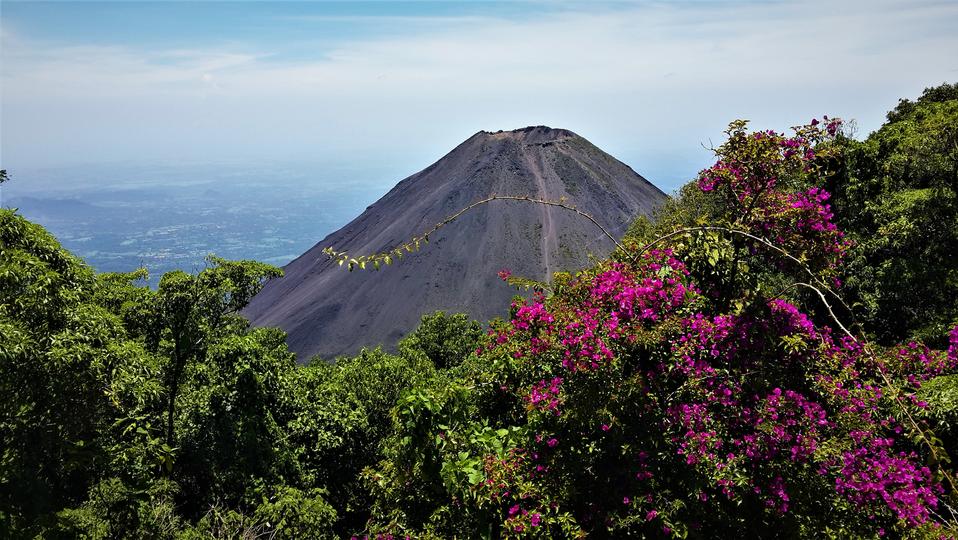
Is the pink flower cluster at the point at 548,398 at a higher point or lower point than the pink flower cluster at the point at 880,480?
higher

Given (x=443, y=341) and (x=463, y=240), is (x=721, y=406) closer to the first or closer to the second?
(x=443, y=341)

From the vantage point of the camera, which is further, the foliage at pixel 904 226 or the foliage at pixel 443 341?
the foliage at pixel 443 341

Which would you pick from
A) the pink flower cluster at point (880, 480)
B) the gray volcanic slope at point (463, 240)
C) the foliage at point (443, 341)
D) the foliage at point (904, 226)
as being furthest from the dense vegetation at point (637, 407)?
the gray volcanic slope at point (463, 240)

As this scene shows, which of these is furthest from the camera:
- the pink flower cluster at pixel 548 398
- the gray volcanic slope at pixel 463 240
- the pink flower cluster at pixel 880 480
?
the gray volcanic slope at pixel 463 240

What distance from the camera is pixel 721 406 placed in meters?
4.14

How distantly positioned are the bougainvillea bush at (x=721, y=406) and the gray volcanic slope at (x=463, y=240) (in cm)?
3831

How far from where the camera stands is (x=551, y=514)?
4512 millimetres

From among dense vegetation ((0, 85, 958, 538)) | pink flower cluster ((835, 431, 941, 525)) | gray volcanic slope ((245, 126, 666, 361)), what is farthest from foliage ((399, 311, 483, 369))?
gray volcanic slope ((245, 126, 666, 361))

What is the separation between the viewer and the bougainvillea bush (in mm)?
3939

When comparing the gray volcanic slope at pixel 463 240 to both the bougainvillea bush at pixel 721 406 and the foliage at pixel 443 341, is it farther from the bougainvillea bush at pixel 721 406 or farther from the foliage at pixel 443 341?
the bougainvillea bush at pixel 721 406

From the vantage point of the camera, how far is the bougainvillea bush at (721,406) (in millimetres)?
3939

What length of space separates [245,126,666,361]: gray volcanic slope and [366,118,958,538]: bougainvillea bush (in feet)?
126

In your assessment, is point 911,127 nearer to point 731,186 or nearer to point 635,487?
point 731,186

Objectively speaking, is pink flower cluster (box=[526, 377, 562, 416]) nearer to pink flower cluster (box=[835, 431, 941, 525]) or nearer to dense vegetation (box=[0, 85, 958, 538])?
dense vegetation (box=[0, 85, 958, 538])
